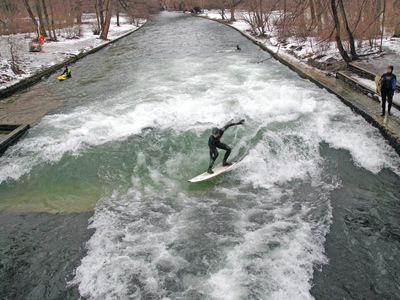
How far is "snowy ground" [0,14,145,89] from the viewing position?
21.0 metres

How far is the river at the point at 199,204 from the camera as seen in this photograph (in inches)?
260

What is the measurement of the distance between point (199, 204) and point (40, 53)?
967 inches

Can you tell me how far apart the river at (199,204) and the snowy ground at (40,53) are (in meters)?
7.14

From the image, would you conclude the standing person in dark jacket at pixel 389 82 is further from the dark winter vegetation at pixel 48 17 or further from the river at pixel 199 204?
the dark winter vegetation at pixel 48 17

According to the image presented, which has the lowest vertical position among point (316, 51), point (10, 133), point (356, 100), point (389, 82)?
point (356, 100)

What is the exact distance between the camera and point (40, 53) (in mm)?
27594

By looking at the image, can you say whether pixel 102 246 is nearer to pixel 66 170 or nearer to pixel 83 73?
pixel 66 170

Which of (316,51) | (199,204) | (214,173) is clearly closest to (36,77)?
(214,173)

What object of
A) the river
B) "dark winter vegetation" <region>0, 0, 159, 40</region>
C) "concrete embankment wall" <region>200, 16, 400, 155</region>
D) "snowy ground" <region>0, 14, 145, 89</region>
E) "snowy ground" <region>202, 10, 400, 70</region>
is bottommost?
the river

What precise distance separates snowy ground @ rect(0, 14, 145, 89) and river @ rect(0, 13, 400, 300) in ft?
23.4

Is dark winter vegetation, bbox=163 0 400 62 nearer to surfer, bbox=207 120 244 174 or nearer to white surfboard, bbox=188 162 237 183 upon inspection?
surfer, bbox=207 120 244 174

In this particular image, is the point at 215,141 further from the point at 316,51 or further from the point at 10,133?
the point at 316,51

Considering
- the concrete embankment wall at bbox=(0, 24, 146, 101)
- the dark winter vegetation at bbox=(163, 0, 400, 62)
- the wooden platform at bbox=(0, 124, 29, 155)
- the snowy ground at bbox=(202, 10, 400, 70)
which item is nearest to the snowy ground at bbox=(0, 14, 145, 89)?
the concrete embankment wall at bbox=(0, 24, 146, 101)

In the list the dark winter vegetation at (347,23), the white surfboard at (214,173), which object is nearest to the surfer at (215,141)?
the white surfboard at (214,173)
